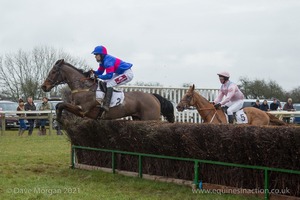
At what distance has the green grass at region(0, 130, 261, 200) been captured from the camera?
7691mm

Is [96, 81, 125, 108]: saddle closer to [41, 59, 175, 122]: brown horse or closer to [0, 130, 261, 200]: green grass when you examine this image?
[41, 59, 175, 122]: brown horse

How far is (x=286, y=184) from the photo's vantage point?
Answer: 7012 mm

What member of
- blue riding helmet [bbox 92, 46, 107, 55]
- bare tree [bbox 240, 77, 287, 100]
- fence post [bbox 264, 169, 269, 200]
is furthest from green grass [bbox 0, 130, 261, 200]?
bare tree [bbox 240, 77, 287, 100]

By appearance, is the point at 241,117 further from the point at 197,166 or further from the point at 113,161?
the point at 197,166

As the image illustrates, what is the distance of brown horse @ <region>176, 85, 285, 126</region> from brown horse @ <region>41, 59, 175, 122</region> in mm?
528

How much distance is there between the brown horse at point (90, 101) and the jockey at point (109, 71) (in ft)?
0.82

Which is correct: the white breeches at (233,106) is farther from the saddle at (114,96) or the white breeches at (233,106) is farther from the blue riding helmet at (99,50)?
the blue riding helmet at (99,50)

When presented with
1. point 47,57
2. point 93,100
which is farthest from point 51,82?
point 47,57

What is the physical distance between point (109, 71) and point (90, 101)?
2.58ft

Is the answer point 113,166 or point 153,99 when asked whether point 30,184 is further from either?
point 153,99

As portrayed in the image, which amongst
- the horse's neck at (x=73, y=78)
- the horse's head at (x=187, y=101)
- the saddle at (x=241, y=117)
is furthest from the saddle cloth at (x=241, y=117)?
the horse's neck at (x=73, y=78)

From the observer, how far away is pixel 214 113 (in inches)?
463

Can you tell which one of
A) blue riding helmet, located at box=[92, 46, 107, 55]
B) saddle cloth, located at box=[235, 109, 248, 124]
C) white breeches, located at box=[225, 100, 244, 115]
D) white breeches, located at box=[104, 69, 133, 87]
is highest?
blue riding helmet, located at box=[92, 46, 107, 55]

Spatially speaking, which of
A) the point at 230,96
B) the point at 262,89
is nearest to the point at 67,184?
the point at 230,96
